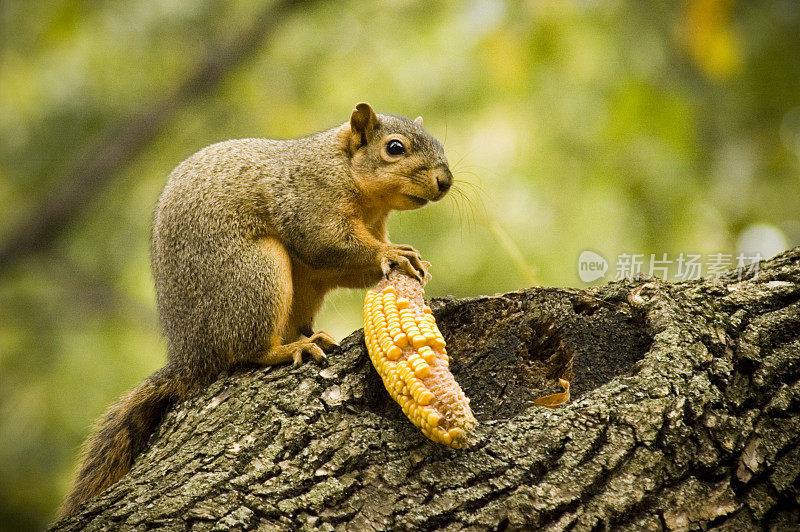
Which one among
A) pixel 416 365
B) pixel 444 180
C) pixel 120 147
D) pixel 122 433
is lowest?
pixel 122 433

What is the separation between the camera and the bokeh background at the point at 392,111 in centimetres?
414

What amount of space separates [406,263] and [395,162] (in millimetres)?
453

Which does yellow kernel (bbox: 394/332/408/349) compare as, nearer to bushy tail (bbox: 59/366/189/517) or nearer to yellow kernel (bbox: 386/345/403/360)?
yellow kernel (bbox: 386/345/403/360)

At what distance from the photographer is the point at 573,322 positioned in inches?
79.9

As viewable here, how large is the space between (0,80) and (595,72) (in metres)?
3.82

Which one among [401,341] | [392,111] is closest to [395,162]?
[401,341]

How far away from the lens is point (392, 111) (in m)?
4.79

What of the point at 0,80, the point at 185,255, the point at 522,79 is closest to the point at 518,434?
the point at 185,255

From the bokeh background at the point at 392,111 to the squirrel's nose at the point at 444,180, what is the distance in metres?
0.48

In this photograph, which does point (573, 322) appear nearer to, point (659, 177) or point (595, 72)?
point (659, 177)

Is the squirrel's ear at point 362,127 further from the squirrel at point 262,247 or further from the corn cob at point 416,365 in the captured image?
the corn cob at point 416,365

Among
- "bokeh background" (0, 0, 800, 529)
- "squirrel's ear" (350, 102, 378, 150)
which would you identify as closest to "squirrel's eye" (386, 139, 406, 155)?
"squirrel's ear" (350, 102, 378, 150)

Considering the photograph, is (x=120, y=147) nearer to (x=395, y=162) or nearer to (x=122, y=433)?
(x=395, y=162)

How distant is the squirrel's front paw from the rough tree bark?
0.32m
